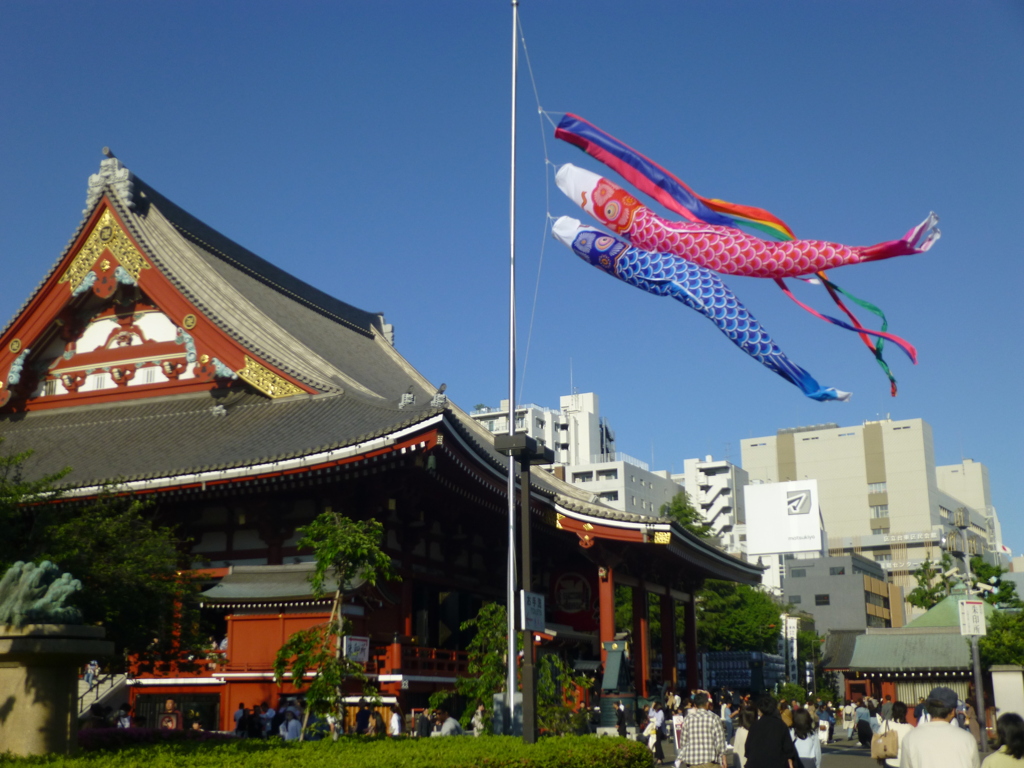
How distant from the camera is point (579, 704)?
73.8ft

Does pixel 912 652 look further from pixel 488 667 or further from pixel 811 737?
pixel 811 737

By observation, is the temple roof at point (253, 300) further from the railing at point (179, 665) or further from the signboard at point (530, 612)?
the signboard at point (530, 612)

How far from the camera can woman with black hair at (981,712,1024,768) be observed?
7902 mm

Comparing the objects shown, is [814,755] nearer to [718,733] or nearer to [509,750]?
[718,733]

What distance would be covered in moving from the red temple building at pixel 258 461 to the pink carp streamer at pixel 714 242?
5315 mm

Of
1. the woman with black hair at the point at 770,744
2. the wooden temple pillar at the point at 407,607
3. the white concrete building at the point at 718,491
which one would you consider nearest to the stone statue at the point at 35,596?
the woman with black hair at the point at 770,744

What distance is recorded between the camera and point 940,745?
8328 mm

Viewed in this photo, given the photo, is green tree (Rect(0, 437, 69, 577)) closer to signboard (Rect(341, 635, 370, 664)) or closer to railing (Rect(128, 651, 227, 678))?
railing (Rect(128, 651, 227, 678))

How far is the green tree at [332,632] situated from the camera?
628 inches

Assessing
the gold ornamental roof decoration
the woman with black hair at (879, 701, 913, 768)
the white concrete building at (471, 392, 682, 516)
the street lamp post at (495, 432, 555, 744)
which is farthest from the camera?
the white concrete building at (471, 392, 682, 516)

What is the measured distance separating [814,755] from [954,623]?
3725cm

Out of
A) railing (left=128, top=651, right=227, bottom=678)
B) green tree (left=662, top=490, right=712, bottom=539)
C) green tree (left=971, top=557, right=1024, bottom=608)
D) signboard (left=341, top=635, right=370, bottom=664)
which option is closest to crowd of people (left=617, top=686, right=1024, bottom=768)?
signboard (left=341, top=635, right=370, bottom=664)

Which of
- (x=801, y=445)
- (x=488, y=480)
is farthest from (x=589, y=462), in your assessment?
(x=488, y=480)

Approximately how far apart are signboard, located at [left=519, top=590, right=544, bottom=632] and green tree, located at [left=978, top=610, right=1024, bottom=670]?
1282 inches
